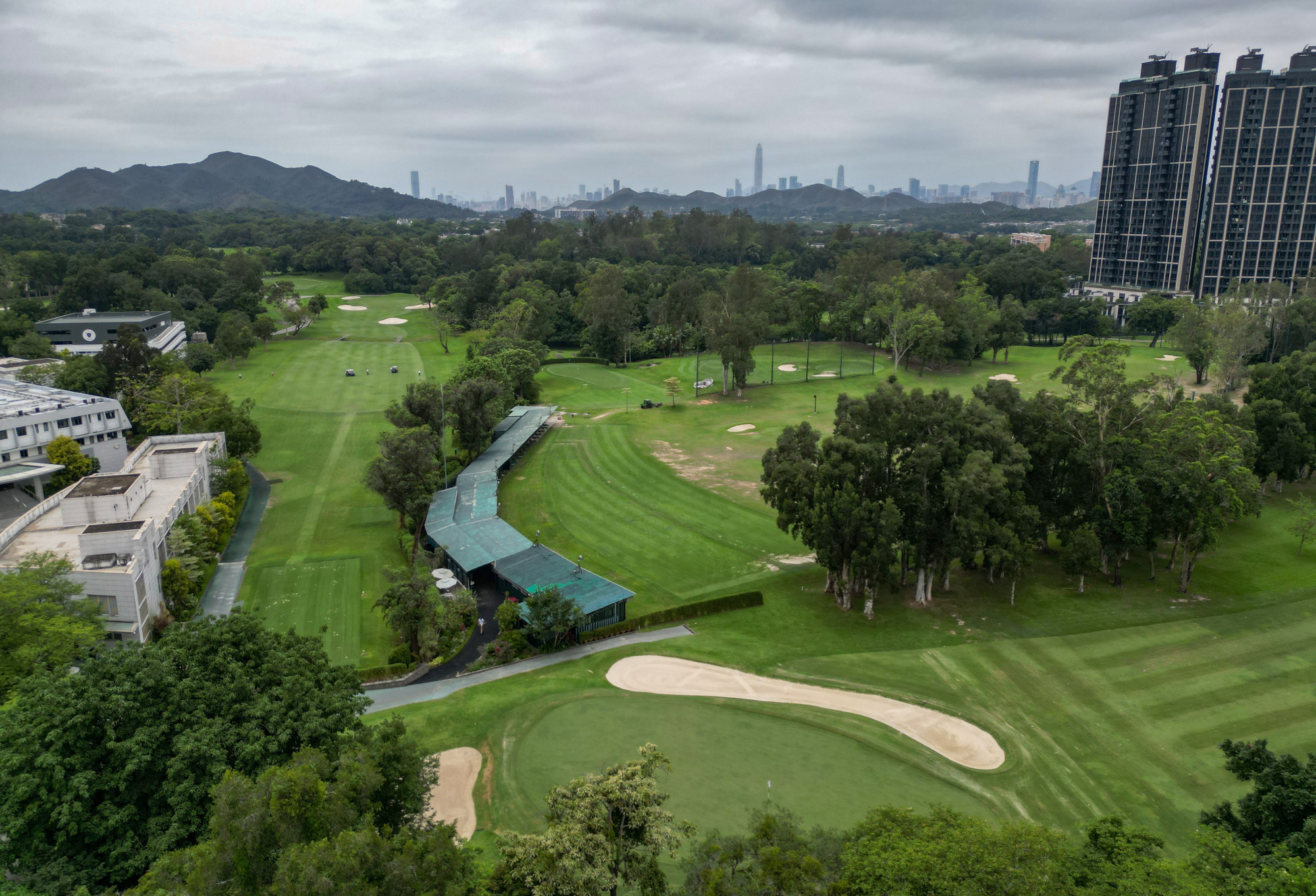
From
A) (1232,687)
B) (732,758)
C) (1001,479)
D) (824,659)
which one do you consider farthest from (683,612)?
(1232,687)

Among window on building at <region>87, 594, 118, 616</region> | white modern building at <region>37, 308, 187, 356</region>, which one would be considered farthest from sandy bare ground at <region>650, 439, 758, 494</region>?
white modern building at <region>37, 308, 187, 356</region>

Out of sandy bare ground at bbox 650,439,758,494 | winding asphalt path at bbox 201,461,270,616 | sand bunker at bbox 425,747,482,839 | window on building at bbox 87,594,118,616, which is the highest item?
window on building at bbox 87,594,118,616

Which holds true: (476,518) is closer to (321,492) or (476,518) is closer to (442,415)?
(442,415)

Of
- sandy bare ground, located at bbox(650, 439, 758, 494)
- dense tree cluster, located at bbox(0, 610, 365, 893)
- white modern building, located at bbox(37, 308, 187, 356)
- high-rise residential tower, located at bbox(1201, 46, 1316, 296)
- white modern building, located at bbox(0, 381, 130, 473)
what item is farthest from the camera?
high-rise residential tower, located at bbox(1201, 46, 1316, 296)

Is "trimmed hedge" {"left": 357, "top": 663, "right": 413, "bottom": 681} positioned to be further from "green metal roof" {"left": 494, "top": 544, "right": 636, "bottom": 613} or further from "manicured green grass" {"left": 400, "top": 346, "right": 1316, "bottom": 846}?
"green metal roof" {"left": 494, "top": 544, "right": 636, "bottom": 613}

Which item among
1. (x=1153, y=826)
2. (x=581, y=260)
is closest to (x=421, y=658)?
(x=1153, y=826)
